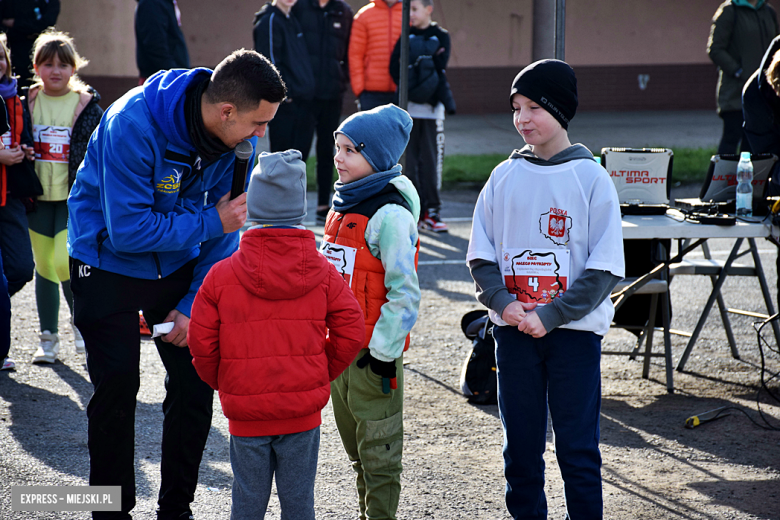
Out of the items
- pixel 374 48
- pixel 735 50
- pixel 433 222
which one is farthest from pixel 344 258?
pixel 735 50

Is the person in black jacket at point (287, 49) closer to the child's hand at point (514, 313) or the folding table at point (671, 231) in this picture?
the folding table at point (671, 231)

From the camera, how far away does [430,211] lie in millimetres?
9180

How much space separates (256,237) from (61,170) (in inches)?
119

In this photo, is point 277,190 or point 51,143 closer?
point 277,190

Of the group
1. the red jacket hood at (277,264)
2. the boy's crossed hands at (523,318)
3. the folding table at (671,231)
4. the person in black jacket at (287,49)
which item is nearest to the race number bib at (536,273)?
the boy's crossed hands at (523,318)

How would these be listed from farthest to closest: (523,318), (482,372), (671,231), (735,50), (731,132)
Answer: (735,50)
(731,132)
(482,372)
(671,231)
(523,318)

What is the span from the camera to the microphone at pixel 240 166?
3.03 metres

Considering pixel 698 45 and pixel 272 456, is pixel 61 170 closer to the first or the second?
pixel 272 456

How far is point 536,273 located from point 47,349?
11.6 feet

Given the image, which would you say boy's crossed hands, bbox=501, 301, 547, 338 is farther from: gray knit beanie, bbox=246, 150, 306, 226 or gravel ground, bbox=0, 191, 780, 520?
gravel ground, bbox=0, 191, 780, 520

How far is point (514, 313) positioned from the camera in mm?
2955

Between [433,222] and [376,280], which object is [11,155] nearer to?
[376,280]

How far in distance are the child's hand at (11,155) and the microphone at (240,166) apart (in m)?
2.45

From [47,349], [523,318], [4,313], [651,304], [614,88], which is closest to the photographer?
[523,318]
